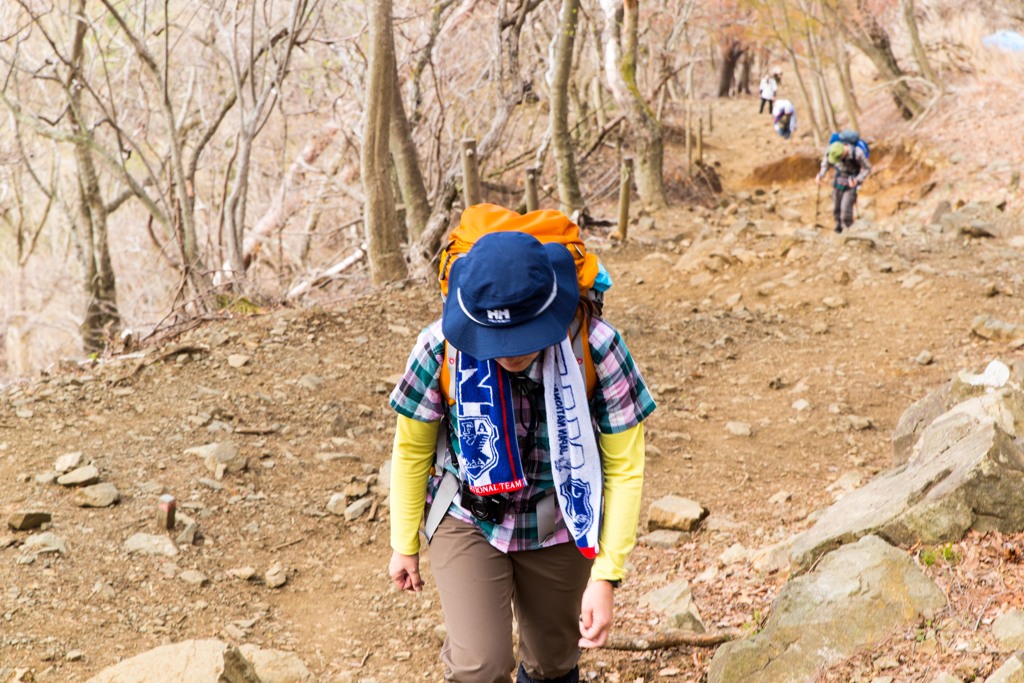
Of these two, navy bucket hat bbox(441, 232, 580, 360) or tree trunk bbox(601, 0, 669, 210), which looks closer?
navy bucket hat bbox(441, 232, 580, 360)

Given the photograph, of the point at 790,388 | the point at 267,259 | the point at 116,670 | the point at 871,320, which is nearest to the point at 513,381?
the point at 116,670

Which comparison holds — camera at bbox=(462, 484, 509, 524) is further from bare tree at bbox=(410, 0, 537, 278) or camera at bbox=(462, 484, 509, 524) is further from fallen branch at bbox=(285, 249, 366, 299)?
fallen branch at bbox=(285, 249, 366, 299)

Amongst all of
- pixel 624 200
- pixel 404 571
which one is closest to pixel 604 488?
pixel 404 571

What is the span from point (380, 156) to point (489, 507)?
6.68 metres

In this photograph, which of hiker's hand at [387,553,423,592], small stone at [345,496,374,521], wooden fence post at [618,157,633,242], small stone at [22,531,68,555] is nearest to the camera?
hiker's hand at [387,553,423,592]

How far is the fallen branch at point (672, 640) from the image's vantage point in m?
3.63

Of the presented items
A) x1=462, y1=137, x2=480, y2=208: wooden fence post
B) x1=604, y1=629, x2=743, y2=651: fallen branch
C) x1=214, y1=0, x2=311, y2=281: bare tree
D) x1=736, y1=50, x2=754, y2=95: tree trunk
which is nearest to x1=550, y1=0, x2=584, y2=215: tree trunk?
x1=214, y1=0, x2=311, y2=281: bare tree

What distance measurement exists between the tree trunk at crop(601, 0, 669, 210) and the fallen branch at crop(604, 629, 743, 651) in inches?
446

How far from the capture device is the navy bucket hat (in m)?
2.14

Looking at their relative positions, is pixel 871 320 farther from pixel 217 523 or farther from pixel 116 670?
pixel 116 670

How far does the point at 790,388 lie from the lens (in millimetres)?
7578

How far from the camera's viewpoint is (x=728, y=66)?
35.9 metres

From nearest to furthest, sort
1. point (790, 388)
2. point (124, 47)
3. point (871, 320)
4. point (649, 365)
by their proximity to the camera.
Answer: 1. point (790, 388)
2. point (649, 365)
3. point (871, 320)
4. point (124, 47)

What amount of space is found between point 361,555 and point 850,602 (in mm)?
2715
